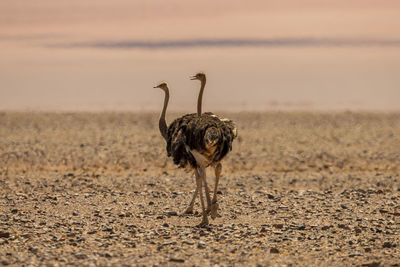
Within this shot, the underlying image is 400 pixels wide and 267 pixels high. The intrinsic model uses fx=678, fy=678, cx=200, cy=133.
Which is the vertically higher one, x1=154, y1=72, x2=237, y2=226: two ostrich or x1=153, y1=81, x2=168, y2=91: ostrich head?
x1=153, y1=81, x2=168, y2=91: ostrich head

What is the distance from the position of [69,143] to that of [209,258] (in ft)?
71.3

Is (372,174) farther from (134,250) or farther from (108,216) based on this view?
(134,250)

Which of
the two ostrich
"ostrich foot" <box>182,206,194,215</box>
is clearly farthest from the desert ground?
the two ostrich

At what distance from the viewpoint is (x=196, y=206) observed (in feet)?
56.2

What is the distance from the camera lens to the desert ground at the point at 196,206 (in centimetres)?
1207

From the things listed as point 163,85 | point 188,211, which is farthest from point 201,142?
point 163,85

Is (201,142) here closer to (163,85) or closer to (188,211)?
(188,211)

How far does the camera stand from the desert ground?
39.6 feet

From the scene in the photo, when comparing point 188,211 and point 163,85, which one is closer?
point 188,211

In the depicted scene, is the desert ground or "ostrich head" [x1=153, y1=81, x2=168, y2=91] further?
"ostrich head" [x1=153, y1=81, x2=168, y2=91]

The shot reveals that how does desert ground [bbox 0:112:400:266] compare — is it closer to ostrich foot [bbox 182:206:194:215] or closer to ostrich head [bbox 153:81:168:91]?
ostrich foot [bbox 182:206:194:215]

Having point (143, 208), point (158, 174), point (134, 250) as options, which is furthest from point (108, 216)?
point (158, 174)

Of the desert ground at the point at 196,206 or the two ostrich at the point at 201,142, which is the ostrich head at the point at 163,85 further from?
the desert ground at the point at 196,206

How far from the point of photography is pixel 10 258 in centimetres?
1152
